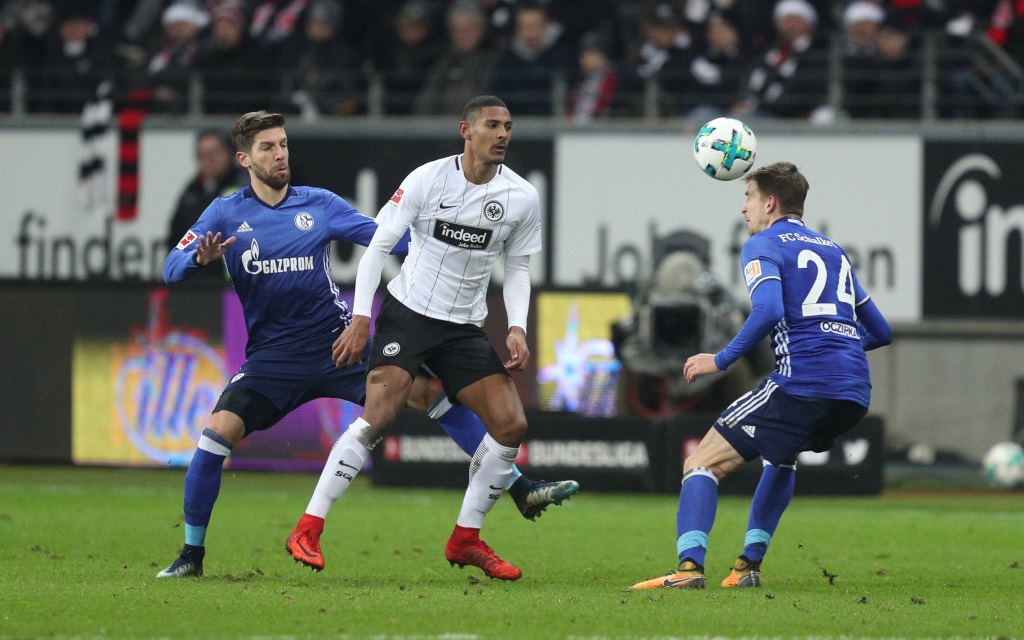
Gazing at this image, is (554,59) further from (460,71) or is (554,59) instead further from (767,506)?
(767,506)

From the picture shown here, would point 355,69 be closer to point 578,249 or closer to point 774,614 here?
point 578,249

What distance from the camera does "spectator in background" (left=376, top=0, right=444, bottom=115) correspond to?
55.9 ft

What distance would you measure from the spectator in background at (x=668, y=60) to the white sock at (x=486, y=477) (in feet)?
29.8

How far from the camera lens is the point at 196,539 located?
743 centimetres

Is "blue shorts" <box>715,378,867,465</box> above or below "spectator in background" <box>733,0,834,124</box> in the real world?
below

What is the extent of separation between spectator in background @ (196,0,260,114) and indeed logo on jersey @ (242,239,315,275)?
370 inches

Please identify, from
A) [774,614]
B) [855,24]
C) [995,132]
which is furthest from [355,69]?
[774,614]

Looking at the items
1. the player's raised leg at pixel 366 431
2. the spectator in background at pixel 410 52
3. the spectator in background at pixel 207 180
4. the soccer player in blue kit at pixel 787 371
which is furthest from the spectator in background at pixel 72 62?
the soccer player in blue kit at pixel 787 371

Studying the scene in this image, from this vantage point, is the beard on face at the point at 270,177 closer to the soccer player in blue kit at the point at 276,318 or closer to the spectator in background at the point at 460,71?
the soccer player in blue kit at the point at 276,318

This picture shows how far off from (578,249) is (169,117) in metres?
4.51

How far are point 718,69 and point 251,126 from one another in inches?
373

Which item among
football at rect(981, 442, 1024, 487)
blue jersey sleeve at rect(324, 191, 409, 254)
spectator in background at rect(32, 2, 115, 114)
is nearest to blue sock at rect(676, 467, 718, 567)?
blue jersey sleeve at rect(324, 191, 409, 254)

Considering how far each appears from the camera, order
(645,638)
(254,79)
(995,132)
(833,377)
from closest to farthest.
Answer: (645,638)
(833,377)
(995,132)
(254,79)

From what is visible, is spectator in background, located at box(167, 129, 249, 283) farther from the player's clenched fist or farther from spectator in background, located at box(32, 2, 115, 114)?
the player's clenched fist
